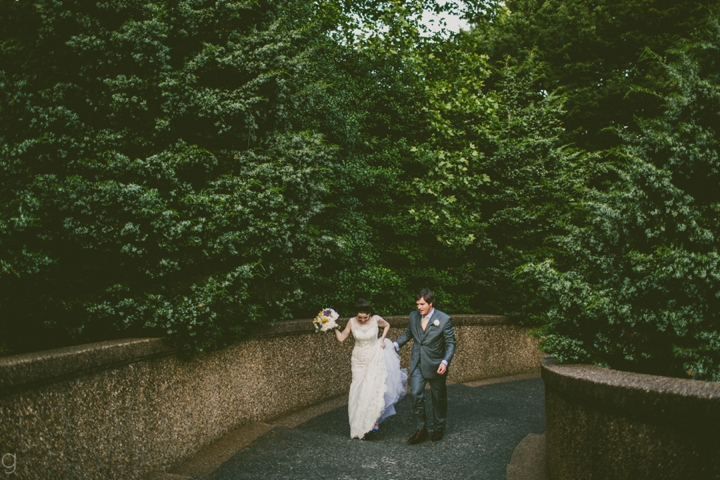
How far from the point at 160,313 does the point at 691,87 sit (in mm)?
5401

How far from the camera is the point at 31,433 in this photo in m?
3.90

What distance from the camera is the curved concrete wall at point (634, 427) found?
133 inches

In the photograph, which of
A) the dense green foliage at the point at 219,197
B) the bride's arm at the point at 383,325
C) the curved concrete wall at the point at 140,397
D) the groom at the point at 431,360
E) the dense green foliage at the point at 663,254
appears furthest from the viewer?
the bride's arm at the point at 383,325

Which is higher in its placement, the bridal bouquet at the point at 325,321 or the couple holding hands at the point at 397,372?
the bridal bouquet at the point at 325,321

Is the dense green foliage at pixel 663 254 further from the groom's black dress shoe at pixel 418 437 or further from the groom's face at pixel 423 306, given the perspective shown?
the groom's black dress shoe at pixel 418 437

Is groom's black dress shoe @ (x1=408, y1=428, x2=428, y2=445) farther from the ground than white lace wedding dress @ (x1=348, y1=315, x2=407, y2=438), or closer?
closer

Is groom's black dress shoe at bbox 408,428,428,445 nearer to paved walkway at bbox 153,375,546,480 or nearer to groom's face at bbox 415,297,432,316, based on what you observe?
paved walkway at bbox 153,375,546,480

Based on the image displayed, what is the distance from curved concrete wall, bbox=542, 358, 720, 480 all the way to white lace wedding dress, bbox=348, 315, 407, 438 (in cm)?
321

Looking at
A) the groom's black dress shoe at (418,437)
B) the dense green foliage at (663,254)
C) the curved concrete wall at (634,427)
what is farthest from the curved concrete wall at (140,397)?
the dense green foliage at (663,254)

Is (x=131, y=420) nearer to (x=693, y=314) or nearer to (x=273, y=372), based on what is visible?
(x=273, y=372)

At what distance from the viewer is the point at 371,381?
7.81 m

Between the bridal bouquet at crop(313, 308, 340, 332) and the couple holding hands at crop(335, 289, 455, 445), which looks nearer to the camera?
the couple holding hands at crop(335, 289, 455, 445)

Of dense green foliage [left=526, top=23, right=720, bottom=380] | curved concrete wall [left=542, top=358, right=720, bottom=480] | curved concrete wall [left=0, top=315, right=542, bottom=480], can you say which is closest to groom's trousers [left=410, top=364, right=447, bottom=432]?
curved concrete wall [left=0, top=315, right=542, bottom=480]

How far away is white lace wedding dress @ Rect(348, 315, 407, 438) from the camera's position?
7.59 metres
